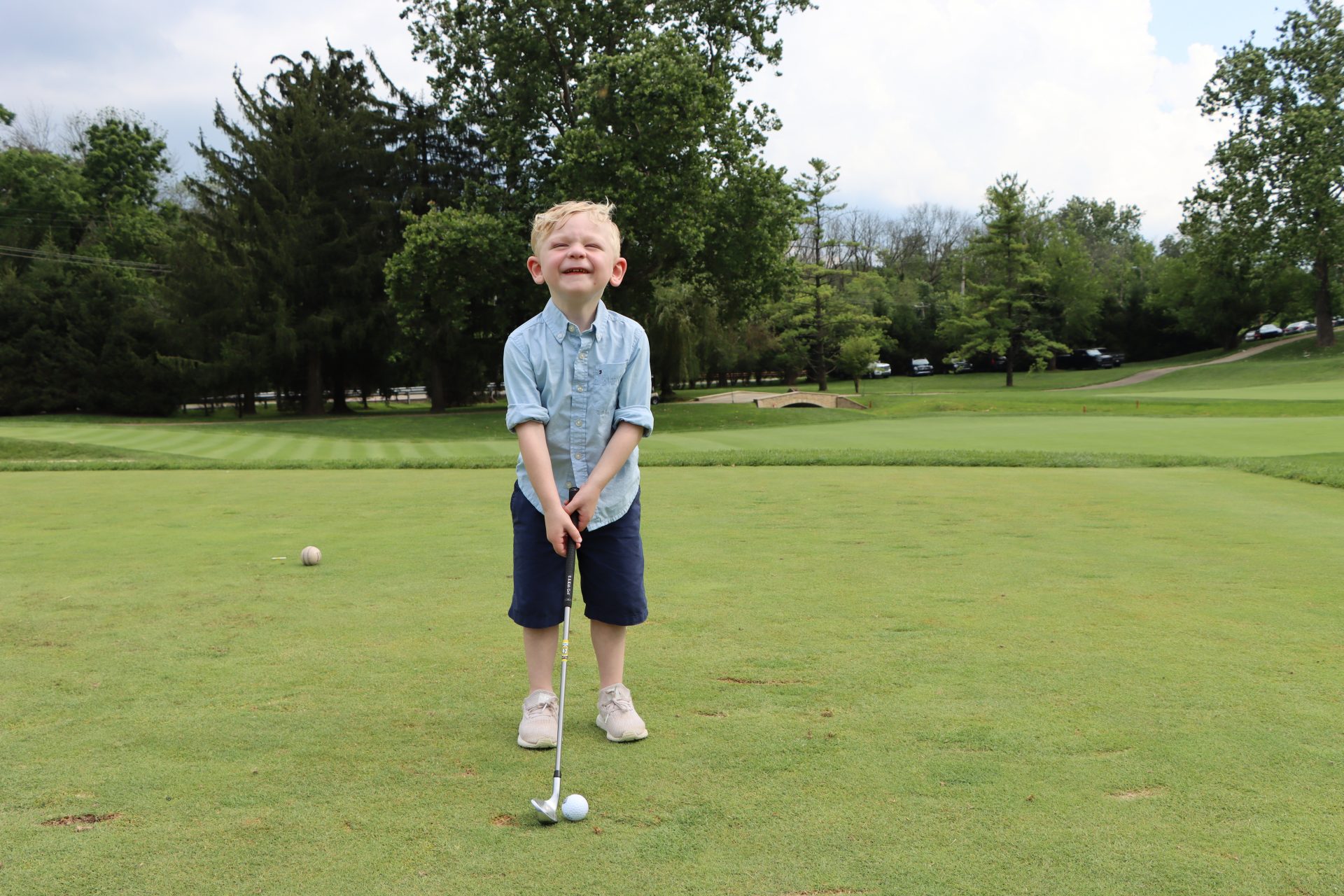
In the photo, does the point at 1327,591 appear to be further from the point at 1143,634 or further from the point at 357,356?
the point at 357,356

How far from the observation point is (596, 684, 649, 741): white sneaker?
3477mm

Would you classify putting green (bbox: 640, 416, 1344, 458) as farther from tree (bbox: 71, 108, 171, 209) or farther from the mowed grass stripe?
tree (bbox: 71, 108, 171, 209)

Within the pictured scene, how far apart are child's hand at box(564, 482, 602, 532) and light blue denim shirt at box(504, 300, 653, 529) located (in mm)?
115

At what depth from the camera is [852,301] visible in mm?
59906

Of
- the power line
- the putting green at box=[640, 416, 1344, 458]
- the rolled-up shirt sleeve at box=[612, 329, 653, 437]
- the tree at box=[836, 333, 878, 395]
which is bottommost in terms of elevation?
the putting green at box=[640, 416, 1344, 458]

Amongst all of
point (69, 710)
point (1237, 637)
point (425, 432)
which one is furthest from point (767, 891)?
point (425, 432)

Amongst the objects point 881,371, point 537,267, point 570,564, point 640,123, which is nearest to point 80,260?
point 640,123

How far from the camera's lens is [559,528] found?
11.8 feet


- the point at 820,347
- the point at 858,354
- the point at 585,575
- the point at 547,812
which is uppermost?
the point at 820,347

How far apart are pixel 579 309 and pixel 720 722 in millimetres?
1600

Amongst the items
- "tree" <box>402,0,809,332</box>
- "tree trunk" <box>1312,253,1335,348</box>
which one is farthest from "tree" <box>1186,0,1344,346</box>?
"tree" <box>402,0,809,332</box>

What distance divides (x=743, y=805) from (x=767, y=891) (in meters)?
0.50

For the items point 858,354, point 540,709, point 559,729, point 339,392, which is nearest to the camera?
point 559,729

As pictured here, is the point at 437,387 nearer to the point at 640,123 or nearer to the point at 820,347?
the point at 640,123
